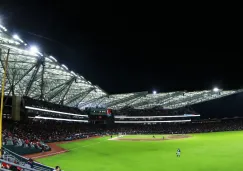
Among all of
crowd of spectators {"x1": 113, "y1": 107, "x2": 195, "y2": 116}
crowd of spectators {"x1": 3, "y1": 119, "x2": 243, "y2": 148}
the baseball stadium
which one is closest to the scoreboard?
the baseball stadium

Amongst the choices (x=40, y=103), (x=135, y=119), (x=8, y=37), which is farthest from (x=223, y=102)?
(x=8, y=37)

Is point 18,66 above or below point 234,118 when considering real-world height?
above

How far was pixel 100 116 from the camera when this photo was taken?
3546 inches

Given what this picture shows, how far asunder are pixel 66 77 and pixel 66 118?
120 ft

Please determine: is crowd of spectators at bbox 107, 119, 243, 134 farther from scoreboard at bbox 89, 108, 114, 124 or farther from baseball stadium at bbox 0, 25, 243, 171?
scoreboard at bbox 89, 108, 114, 124

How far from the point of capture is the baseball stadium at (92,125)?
74.8 ft

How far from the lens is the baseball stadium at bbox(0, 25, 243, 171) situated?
22.8 metres

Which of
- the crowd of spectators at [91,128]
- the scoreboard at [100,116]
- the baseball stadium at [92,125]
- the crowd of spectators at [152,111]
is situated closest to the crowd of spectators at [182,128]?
the crowd of spectators at [91,128]

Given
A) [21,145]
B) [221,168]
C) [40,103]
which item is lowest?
[221,168]

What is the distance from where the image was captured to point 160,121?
341 ft

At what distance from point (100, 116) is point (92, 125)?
14.0ft

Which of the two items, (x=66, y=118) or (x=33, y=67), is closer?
(x=33, y=67)

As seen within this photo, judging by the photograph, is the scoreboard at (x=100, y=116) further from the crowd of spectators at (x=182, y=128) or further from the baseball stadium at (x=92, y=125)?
the crowd of spectators at (x=182, y=128)

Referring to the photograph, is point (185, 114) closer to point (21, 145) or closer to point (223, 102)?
point (223, 102)
